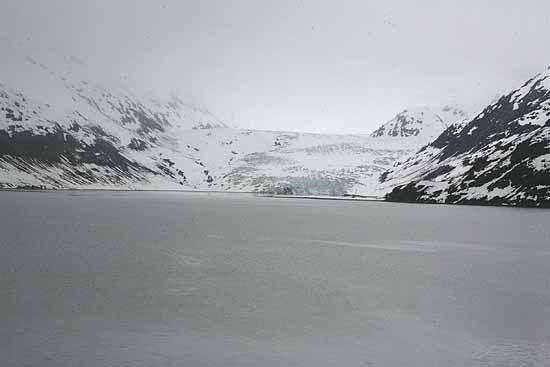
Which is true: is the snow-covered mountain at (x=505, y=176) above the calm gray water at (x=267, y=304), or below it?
above

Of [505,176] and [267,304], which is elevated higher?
[505,176]

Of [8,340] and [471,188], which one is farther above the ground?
[471,188]

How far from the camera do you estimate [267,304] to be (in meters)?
20.4

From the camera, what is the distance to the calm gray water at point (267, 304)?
47.9ft

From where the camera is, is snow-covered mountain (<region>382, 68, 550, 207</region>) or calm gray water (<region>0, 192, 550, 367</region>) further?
snow-covered mountain (<region>382, 68, 550, 207</region>)

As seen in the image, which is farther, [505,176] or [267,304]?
[505,176]

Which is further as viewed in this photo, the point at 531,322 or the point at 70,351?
the point at 531,322

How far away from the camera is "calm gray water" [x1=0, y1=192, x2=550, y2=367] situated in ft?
47.9

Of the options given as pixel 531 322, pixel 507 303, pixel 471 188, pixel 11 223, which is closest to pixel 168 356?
pixel 531 322

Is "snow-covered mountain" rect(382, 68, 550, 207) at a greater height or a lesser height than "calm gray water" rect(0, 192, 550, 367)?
greater

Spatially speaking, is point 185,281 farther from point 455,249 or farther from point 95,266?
point 455,249

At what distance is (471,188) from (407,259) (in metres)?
102

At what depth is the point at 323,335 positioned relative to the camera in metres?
16.5

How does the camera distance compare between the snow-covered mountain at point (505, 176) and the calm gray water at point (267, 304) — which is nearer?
the calm gray water at point (267, 304)
